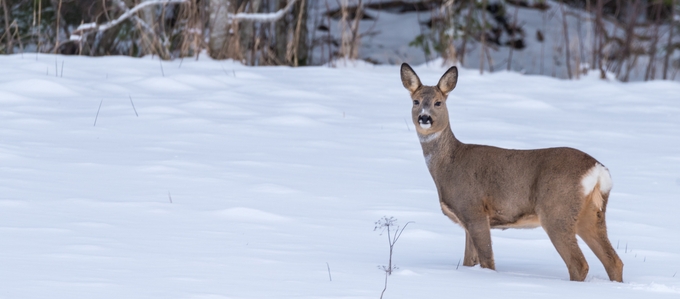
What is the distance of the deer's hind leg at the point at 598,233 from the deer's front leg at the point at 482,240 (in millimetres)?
427

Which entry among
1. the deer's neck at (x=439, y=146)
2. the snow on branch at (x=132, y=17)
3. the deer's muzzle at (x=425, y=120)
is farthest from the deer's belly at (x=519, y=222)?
the snow on branch at (x=132, y=17)

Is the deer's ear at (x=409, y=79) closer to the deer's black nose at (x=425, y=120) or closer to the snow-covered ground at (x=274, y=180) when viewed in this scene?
the deer's black nose at (x=425, y=120)

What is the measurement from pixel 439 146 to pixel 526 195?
0.74m

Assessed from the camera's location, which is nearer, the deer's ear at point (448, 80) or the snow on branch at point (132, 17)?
the deer's ear at point (448, 80)

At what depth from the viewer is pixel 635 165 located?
7.50 meters

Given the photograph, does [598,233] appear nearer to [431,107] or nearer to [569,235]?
[569,235]

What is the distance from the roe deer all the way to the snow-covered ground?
159 millimetres

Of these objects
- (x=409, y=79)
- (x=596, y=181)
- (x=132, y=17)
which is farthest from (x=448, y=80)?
(x=132, y=17)

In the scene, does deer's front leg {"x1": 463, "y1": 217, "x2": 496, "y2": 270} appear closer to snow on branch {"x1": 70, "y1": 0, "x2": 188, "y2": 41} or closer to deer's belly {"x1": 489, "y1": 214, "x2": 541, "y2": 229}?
deer's belly {"x1": 489, "y1": 214, "x2": 541, "y2": 229}

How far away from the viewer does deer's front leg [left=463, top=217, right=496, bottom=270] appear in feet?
15.4

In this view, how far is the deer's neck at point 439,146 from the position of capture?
5.21m

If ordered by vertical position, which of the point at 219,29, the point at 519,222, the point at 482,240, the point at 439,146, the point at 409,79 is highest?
the point at 409,79

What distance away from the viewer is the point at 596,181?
4492mm

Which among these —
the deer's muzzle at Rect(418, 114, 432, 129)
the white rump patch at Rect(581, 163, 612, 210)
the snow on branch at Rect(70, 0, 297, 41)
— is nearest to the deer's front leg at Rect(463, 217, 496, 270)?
the white rump patch at Rect(581, 163, 612, 210)
